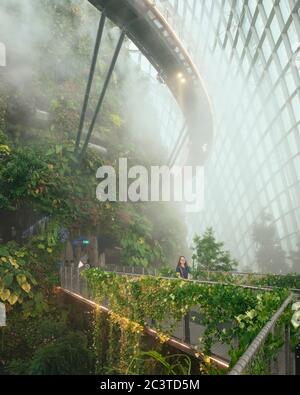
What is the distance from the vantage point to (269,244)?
32.6 meters

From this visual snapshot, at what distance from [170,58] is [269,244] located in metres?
20.1

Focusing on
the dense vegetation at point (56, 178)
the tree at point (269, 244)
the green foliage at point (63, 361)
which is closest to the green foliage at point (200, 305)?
the green foliage at point (63, 361)

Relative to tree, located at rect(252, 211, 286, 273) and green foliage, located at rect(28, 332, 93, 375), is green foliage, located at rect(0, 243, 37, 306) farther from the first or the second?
tree, located at rect(252, 211, 286, 273)

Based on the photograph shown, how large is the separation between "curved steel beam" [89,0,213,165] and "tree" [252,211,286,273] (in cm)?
973

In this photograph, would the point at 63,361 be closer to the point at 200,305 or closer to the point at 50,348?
the point at 50,348

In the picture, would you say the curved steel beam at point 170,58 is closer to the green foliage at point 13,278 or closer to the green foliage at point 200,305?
the green foliage at point 200,305

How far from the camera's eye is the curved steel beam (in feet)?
46.6

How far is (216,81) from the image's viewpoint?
29844 mm

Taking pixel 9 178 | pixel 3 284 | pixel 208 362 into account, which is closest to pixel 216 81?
pixel 9 178

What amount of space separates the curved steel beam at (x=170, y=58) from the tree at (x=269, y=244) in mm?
9726

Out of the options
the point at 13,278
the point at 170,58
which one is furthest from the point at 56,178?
the point at 170,58

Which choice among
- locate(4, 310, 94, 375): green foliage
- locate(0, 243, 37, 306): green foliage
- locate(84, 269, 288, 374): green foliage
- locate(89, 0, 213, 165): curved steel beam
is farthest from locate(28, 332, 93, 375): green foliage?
locate(89, 0, 213, 165): curved steel beam

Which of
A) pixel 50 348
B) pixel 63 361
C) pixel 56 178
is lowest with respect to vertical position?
pixel 63 361
